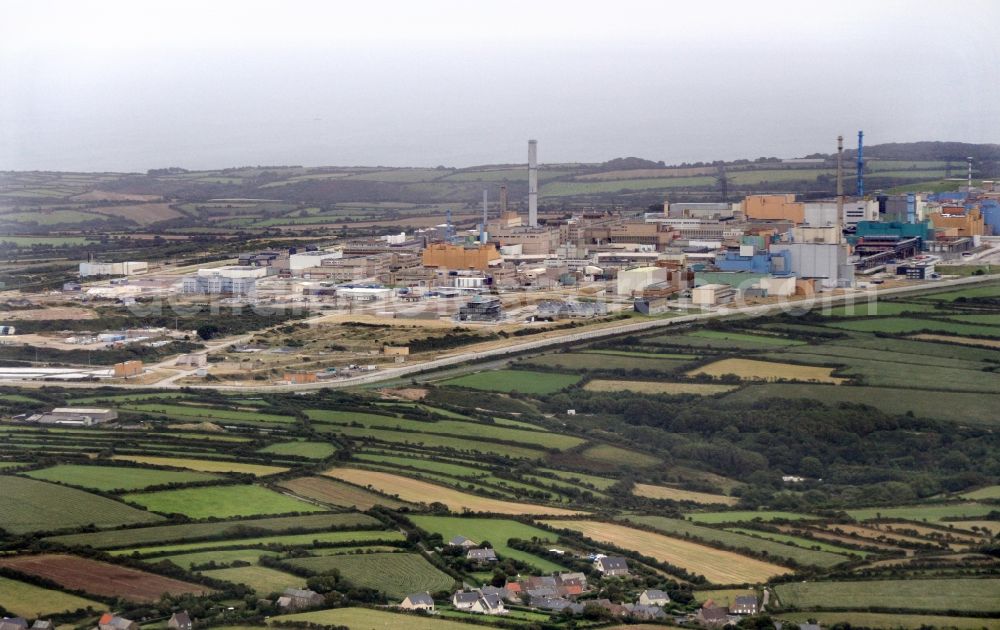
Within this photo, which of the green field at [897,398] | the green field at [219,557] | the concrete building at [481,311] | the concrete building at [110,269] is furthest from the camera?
the concrete building at [110,269]

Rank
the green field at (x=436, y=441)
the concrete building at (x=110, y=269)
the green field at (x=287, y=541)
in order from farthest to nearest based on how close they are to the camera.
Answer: the concrete building at (x=110, y=269) → the green field at (x=436, y=441) → the green field at (x=287, y=541)

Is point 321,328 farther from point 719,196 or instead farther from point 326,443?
point 719,196

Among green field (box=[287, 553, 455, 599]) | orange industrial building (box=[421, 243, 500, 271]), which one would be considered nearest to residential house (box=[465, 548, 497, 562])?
green field (box=[287, 553, 455, 599])

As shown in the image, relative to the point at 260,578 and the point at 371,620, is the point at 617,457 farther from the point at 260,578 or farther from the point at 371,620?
the point at 371,620

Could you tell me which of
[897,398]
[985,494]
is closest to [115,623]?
[985,494]

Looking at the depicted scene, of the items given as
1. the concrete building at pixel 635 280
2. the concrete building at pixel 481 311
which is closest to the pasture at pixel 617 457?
the concrete building at pixel 481 311

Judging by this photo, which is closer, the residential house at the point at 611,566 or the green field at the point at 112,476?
the residential house at the point at 611,566

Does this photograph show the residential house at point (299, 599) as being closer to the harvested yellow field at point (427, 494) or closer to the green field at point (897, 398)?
the harvested yellow field at point (427, 494)
